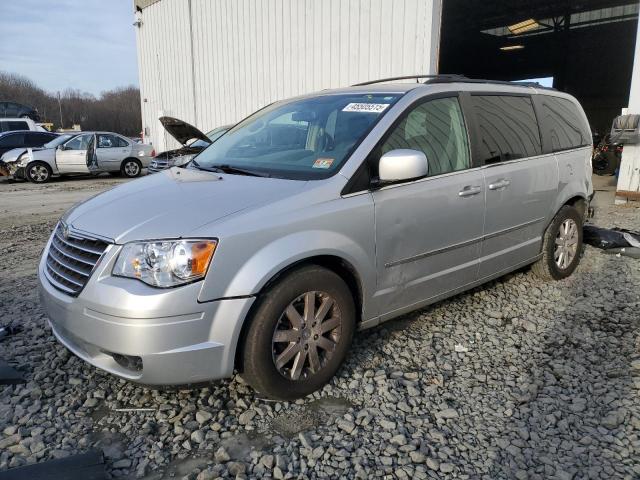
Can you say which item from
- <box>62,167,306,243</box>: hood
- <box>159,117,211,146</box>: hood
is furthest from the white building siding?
<box>62,167,306,243</box>: hood

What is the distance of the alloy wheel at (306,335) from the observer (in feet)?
9.09

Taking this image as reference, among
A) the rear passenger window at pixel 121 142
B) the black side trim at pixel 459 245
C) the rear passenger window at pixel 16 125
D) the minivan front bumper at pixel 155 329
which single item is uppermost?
the rear passenger window at pixel 16 125

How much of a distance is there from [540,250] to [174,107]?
48.0ft

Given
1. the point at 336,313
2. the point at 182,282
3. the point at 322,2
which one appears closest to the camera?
the point at 182,282

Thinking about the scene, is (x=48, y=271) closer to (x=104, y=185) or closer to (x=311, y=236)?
(x=311, y=236)

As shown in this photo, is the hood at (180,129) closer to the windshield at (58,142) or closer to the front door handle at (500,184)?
the front door handle at (500,184)

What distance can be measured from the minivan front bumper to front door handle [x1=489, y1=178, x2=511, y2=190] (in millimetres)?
2161

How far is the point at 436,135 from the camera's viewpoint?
3594mm

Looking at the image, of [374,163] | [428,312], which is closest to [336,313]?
[374,163]

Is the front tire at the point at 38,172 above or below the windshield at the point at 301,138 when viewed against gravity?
below

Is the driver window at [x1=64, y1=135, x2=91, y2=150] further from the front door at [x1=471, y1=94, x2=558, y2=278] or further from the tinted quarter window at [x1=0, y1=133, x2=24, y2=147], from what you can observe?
the front door at [x1=471, y1=94, x2=558, y2=278]

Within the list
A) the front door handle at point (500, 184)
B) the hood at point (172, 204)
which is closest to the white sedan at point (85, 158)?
the hood at point (172, 204)

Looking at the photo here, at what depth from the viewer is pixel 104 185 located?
14203 millimetres

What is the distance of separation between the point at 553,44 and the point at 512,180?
22.8 meters
